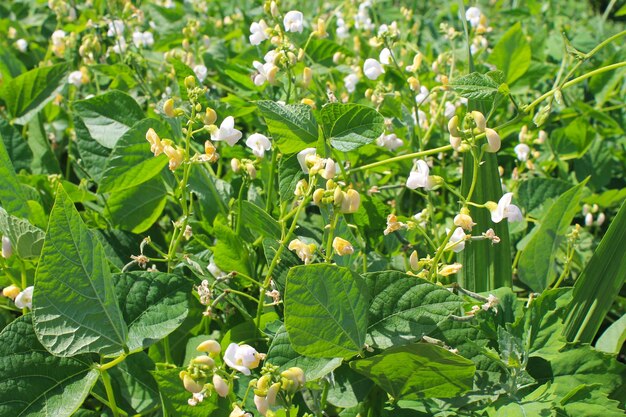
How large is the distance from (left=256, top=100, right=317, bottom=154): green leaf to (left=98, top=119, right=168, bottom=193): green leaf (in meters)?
0.25

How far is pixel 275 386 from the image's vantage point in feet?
2.84

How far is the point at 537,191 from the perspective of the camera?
1.56m

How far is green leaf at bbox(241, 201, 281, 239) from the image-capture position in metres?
1.13

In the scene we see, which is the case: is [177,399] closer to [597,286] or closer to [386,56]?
[597,286]

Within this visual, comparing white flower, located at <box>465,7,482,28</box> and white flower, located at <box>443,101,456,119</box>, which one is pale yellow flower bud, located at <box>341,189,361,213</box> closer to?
white flower, located at <box>443,101,456,119</box>

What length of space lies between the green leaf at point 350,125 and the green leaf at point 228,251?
0.22m

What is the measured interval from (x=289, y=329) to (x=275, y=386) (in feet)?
0.23

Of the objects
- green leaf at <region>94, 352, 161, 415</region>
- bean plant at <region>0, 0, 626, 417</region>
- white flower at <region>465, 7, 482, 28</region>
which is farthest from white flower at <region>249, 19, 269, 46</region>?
white flower at <region>465, 7, 482, 28</region>

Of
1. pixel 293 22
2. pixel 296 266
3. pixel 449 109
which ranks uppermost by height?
pixel 293 22

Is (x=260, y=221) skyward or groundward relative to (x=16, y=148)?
skyward

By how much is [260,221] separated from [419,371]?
13.6 inches

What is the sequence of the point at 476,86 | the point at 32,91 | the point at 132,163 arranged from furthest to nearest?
the point at 32,91
the point at 132,163
the point at 476,86

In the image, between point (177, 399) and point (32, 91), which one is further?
point (32, 91)

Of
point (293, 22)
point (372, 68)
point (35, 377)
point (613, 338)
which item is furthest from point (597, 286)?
point (35, 377)
